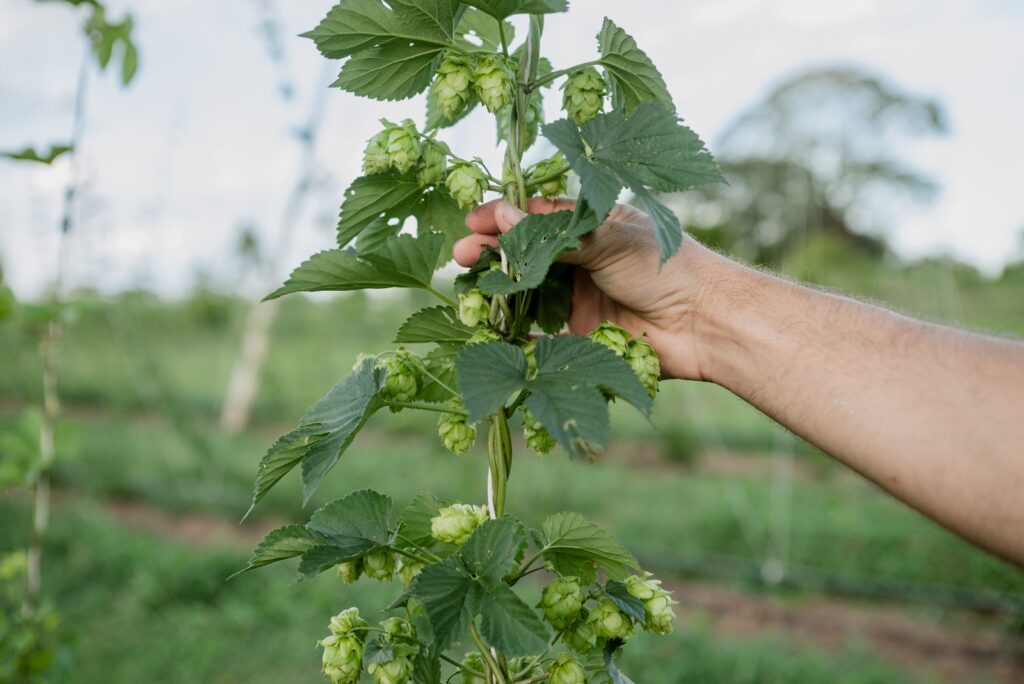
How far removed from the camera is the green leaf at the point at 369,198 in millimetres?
997

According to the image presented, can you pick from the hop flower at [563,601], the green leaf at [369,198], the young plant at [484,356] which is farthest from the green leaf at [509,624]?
the green leaf at [369,198]

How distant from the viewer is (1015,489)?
982mm

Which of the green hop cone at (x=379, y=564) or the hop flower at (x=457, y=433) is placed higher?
the hop flower at (x=457, y=433)

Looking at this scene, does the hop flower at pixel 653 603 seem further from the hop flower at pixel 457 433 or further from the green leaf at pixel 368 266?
the green leaf at pixel 368 266

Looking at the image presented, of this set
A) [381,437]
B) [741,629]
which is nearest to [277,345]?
[381,437]

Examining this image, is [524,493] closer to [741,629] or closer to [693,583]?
[693,583]

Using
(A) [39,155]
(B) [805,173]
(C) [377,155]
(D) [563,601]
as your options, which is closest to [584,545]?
(D) [563,601]

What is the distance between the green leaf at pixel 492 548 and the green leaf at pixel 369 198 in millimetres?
399

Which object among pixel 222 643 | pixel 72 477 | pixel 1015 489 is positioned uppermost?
pixel 1015 489

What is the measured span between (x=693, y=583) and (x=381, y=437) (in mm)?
3602

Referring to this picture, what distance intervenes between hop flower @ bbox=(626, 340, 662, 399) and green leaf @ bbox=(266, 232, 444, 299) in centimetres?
24

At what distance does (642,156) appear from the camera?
844 millimetres

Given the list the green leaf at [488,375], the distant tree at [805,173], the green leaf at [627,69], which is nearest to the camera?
the green leaf at [488,375]

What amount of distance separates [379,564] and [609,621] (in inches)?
10.2
